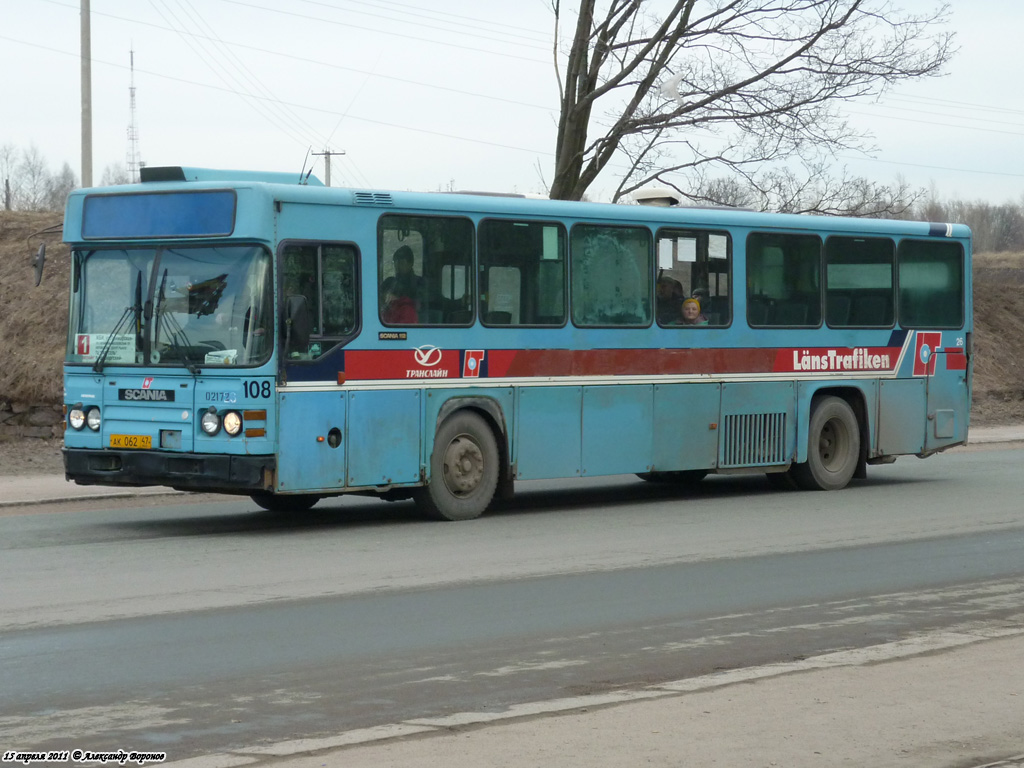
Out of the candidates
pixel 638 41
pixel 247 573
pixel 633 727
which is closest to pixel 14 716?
pixel 633 727

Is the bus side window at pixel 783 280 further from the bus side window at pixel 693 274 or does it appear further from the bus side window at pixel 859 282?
the bus side window at pixel 693 274

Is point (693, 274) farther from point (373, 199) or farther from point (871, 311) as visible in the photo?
point (373, 199)

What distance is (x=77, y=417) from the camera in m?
14.6

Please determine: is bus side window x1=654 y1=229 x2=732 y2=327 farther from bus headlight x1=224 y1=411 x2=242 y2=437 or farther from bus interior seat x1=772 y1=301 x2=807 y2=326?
bus headlight x1=224 y1=411 x2=242 y2=437

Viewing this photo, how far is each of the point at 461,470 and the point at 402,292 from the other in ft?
6.14

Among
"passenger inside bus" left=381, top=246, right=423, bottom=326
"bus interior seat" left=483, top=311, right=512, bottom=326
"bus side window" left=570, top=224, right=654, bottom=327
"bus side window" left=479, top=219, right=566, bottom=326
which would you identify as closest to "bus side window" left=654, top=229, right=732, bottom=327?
"bus side window" left=570, top=224, right=654, bottom=327

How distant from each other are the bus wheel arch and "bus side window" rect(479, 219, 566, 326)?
3.42 ft

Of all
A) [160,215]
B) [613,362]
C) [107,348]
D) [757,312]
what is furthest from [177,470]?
[757,312]

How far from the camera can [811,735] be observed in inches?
268

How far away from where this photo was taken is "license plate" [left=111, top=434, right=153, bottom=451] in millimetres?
14148

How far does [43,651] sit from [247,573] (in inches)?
126

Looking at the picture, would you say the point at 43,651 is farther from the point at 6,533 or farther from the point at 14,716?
the point at 6,533

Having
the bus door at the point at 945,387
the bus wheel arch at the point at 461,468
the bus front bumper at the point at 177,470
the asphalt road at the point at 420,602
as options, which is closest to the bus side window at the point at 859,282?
the bus door at the point at 945,387

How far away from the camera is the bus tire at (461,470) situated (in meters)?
15.2
